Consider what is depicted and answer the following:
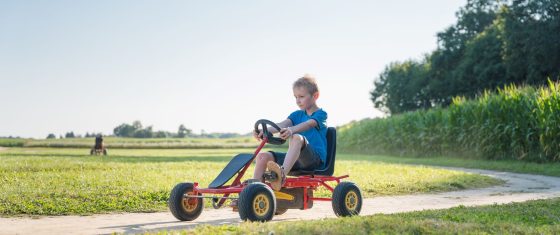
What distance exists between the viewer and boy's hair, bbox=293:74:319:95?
6.90 meters

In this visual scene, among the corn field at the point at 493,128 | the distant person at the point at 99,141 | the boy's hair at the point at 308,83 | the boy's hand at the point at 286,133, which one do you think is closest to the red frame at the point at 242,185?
the boy's hand at the point at 286,133

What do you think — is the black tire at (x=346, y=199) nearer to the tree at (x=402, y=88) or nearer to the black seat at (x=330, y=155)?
the black seat at (x=330, y=155)

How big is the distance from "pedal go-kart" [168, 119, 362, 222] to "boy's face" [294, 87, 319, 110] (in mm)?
447

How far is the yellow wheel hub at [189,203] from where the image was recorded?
682 cm

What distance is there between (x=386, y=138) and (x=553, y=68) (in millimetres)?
11726

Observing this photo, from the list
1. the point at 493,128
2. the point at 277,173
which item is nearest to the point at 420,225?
the point at 277,173

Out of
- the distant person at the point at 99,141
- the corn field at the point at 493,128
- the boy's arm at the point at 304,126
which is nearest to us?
the boy's arm at the point at 304,126

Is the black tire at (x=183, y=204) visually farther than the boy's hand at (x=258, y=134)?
No

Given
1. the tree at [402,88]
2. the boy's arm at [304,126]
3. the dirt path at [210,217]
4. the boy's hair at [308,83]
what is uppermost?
the tree at [402,88]

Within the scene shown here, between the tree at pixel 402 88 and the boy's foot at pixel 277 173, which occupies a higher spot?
the tree at pixel 402 88

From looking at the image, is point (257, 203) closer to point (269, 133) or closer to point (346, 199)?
point (269, 133)

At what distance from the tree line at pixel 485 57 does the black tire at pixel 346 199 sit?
1801 centimetres

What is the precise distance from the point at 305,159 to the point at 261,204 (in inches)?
37.3

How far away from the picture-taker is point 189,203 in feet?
22.6
